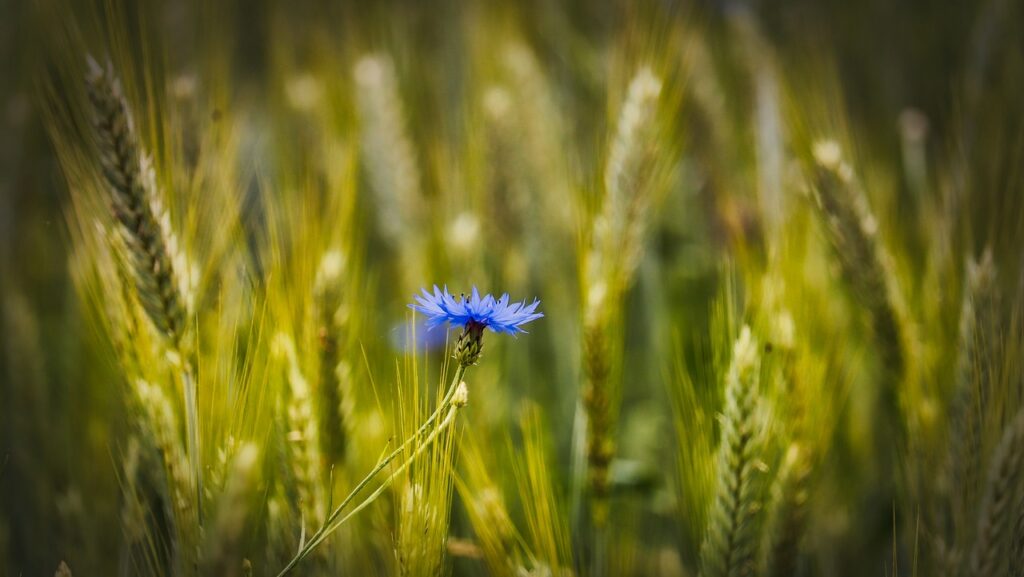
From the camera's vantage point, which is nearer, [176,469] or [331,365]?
[176,469]

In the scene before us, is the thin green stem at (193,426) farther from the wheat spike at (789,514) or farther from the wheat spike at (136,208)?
the wheat spike at (789,514)

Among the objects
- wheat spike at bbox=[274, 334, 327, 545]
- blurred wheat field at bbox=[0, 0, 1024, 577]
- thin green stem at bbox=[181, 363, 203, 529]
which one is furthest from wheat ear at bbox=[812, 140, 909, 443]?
thin green stem at bbox=[181, 363, 203, 529]

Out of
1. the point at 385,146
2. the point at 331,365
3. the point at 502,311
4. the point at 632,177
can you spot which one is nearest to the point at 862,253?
the point at 632,177

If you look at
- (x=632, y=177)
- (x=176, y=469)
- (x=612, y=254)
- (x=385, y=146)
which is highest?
(x=385, y=146)

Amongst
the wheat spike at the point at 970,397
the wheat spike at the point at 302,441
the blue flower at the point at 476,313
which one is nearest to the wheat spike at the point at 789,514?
the wheat spike at the point at 970,397

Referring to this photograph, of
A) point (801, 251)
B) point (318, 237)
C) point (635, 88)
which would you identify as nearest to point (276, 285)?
point (318, 237)

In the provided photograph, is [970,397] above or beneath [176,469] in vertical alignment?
above

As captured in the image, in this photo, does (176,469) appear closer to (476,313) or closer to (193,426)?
(193,426)
